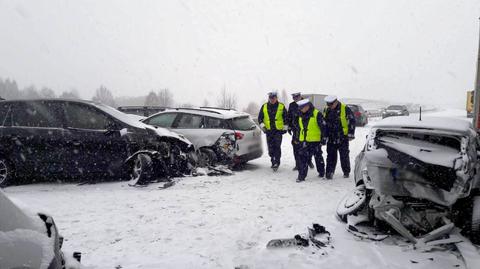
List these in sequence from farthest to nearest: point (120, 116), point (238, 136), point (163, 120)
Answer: point (163, 120), point (238, 136), point (120, 116)

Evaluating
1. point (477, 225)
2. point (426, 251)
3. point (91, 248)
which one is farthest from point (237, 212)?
point (477, 225)

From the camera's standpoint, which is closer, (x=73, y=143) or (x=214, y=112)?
(x=73, y=143)

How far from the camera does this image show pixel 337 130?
26.0ft

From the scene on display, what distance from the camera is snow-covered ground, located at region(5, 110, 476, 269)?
12.8ft

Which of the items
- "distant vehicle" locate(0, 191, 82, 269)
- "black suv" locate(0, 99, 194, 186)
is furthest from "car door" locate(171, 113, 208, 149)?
"distant vehicle" locate(0, 191, 82, 269)

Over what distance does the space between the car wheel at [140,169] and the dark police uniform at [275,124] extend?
3160 millimetres

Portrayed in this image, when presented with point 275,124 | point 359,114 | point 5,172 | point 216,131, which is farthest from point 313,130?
point 359,114

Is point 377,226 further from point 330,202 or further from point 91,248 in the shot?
point 91,248

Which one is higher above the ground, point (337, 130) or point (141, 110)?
point (141, 110)

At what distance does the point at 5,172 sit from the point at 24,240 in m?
A: 5.70

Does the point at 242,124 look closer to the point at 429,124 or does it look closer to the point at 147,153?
the point at 147,153

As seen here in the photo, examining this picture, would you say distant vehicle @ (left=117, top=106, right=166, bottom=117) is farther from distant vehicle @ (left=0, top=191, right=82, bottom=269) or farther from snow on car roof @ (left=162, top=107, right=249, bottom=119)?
distant vehicle @ (left=0, top=191, right=82, bottom=269)

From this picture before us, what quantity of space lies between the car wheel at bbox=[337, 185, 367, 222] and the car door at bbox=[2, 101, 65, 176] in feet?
16.6

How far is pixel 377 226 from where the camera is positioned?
4766 mm
